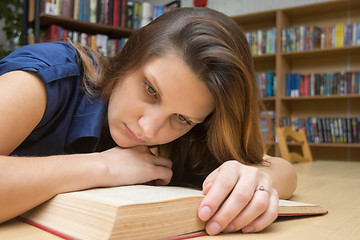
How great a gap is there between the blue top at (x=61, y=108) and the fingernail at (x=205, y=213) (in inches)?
15.2

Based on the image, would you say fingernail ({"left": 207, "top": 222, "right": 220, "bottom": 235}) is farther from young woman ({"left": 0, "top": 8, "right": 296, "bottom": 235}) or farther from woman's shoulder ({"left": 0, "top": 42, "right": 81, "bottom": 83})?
woman's shoulder ({"left": 0, "top": 42, "right": 81, "bottom": 83})

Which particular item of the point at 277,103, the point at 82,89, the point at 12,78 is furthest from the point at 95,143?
the point at 277,103

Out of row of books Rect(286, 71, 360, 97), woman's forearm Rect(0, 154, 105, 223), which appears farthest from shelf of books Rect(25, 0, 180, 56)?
woman's forearm Rect(0, 154, 105, 223)

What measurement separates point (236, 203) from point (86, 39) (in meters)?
2.91

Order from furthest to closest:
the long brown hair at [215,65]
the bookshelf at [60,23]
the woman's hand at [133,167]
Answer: the bookshelf at [60,23] < the long brown hair at [215,65] < the woman's hand at [133,167]

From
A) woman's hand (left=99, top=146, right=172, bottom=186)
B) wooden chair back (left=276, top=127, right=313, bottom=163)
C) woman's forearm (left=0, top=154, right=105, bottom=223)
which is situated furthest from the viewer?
wooden chair back (left=276, top=127, right=313, bottom=163)

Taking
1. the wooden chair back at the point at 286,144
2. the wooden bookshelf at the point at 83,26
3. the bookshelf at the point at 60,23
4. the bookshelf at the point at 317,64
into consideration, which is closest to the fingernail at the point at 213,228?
the wooden chair back at the point at 286,144

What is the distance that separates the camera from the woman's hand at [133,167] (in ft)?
2.13

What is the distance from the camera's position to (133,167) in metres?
0.71

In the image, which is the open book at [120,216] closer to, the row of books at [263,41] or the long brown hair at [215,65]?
the long brown hair at [215,65]

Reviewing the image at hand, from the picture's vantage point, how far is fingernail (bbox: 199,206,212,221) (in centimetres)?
50

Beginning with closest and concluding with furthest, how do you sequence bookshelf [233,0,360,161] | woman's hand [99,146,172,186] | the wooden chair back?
1. woman's hand [99,146,172,186]
2. the wooden chair back
3. bookshelf [233,0,360,161]

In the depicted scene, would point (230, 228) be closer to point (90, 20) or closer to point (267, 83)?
point (90, 20)

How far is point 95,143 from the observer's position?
0.87m
